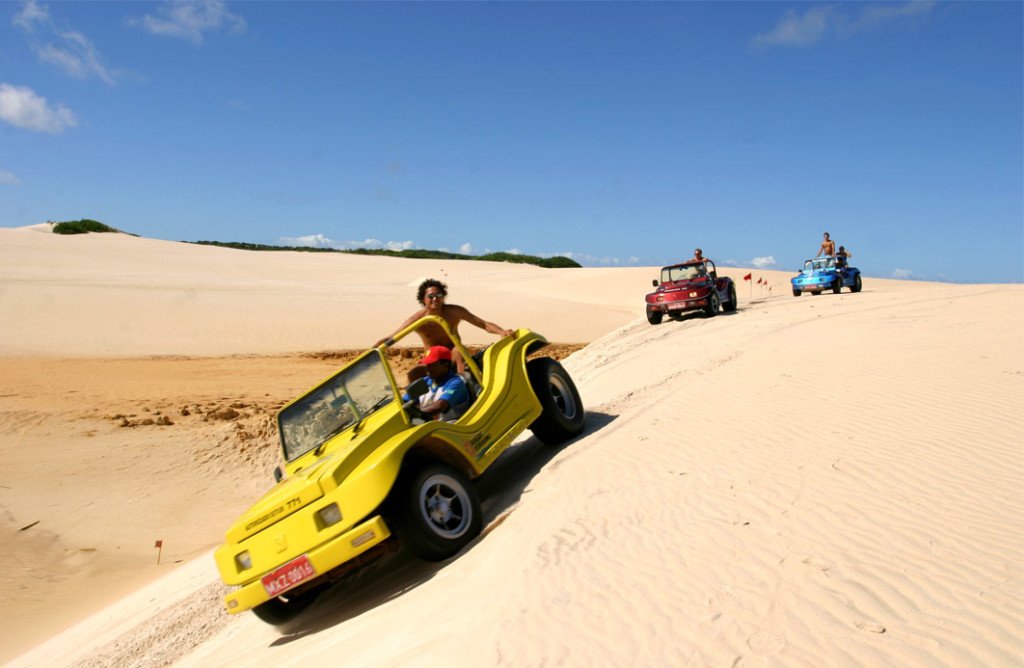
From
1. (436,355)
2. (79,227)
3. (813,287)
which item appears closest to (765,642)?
(436,355)

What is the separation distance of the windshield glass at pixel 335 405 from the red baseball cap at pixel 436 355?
31.4 inches

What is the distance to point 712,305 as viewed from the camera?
19.7 meters

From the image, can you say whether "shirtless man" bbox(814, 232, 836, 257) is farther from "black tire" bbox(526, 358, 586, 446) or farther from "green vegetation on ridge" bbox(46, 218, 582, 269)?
"green vegetation on ridge" bbox(46, 218, 582, 269)

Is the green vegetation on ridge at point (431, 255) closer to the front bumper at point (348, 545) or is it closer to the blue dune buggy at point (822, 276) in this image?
the blue dune buggy at point (822, 276)

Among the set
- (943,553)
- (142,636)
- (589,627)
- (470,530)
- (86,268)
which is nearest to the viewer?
(589,627)

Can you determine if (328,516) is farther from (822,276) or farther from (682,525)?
(822,276)

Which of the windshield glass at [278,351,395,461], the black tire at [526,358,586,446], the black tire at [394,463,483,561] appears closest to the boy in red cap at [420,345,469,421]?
the windshield glass at [278,351,395,461]

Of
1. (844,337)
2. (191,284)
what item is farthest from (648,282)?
(844,337)

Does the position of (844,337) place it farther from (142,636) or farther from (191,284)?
(191,284)

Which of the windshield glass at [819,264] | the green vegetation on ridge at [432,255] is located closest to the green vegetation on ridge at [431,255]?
the green vegetation on ridge at [432,255]

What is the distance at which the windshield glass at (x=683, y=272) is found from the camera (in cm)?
2003

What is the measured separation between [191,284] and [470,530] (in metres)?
34.9

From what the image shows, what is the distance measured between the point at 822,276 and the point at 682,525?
2194 centimetres

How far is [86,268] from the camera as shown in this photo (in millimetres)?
42031
